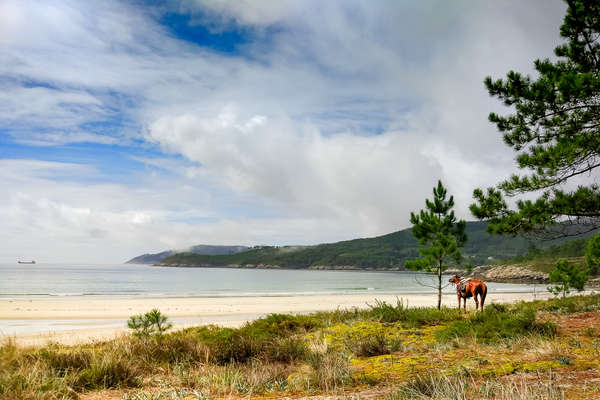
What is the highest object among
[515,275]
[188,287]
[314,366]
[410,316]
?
[314,366]

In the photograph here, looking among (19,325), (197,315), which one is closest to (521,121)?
(197,315)

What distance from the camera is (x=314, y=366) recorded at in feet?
19.2

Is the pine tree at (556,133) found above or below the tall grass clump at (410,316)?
above

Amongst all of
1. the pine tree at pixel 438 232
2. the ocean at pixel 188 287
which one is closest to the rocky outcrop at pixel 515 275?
the ocean at pixel 188 287

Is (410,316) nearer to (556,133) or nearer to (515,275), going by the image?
(556,133)

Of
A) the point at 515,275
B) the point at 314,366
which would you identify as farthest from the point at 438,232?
the point at 515,275

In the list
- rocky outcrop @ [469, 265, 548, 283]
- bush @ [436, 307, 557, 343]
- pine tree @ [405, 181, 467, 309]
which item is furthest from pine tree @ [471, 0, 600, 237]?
rocky outcrop @ [469, 265, 548, 283]

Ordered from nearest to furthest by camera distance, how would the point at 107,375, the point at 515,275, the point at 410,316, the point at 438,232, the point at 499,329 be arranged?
the point at 107,375 → the point at 499,329 → the point at 410,316 → the point at 438,232 → the point at 515,275

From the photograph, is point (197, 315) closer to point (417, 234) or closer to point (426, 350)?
point (417, 234)

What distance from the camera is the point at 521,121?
11.6 metres

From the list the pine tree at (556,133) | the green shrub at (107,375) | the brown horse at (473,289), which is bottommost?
the green shrub at (107,375)

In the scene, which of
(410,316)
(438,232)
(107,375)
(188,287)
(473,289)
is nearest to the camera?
(107,375)

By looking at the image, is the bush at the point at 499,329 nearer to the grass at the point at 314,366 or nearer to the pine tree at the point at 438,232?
the grass at the point at 314,366

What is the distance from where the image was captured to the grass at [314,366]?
461 centimetres
